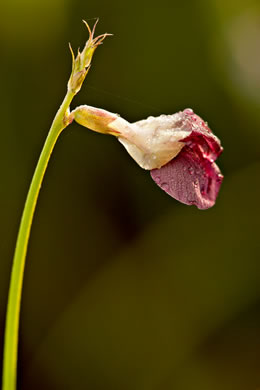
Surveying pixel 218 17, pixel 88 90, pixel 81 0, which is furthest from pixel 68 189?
pixel 218 17

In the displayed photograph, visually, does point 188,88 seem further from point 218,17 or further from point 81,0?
point 81,0

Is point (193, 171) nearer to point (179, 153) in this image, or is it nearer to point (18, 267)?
point (179, 153)

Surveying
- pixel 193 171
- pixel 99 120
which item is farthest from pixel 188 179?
pixel 99 120

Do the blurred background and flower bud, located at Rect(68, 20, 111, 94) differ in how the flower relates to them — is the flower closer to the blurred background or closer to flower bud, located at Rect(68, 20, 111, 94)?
flower bud, located at Rect(68, 20, 111, 94)

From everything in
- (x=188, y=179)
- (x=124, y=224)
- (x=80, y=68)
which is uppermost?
(x=80, y=68)

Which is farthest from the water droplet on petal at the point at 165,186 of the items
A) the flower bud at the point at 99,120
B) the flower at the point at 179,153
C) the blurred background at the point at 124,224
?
the blurred background at the point at 124,224

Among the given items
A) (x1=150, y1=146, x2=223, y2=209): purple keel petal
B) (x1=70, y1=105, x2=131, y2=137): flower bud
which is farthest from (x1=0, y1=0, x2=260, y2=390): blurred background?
(x1=150, y1=146, x2=223, y2=209): purple keel petal

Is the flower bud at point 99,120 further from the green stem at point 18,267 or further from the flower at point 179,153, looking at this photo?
the green stem at point 18,267
